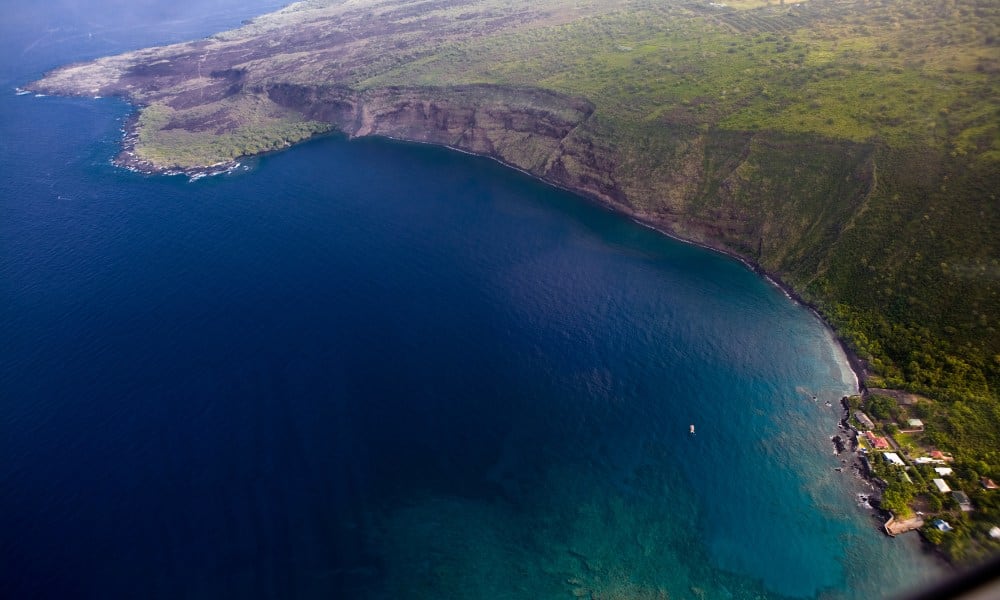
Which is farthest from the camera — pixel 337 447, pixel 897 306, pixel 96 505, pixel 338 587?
pixel 897 306

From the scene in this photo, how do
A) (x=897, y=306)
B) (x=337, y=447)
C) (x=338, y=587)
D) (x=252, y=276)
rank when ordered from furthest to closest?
(x=252, y=276) < (x=897, y=306) < (x=337, y=447) < (x=338, y=587)

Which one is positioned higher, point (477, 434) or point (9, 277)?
point (9, 277)

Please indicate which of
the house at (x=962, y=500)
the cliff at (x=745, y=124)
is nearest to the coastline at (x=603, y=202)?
the cliff at (x=745, y=124)

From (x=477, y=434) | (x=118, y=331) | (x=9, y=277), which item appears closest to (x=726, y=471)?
(x=477, y=434)

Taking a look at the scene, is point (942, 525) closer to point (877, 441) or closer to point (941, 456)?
point (941, 456)

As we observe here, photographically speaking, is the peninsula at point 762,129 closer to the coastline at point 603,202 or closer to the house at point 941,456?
the house at point 941,456

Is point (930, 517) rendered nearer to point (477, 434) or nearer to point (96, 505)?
point (477, 434)
